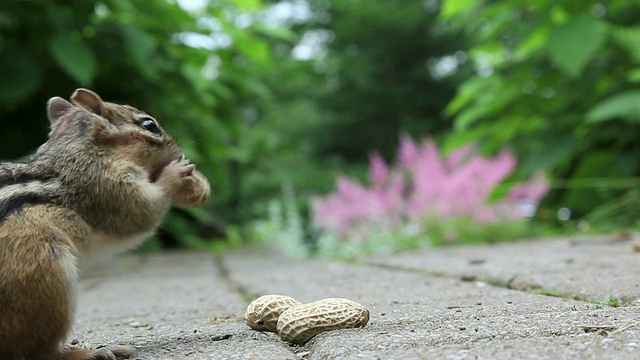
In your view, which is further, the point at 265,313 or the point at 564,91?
the point at 564,91

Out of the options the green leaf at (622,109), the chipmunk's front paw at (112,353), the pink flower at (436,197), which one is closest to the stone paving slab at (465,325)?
the chipmunk's front paw at (112,353)

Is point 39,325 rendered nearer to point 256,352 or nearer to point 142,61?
point 256,352

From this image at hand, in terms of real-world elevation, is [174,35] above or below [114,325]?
above

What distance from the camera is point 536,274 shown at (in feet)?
7.30

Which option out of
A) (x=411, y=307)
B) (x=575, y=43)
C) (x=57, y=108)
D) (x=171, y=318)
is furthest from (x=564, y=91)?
(x=57, y=108)

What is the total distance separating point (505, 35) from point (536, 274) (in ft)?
11.5

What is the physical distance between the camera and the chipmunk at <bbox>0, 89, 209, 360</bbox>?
132cm

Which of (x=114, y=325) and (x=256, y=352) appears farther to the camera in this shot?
(x=114, y=325)

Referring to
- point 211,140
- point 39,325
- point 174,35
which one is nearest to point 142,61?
point 174,35

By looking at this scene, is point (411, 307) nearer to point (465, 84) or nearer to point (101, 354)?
point (101, 354)

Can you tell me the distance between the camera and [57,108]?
1.71 meters

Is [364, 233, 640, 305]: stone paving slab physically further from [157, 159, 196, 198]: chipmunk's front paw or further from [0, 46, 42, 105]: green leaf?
[0, 46, 42, 105]: green leaf

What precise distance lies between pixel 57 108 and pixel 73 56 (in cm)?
231

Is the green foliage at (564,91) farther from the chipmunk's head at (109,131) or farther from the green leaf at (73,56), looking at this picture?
the chipmunk's head at (109,131)
